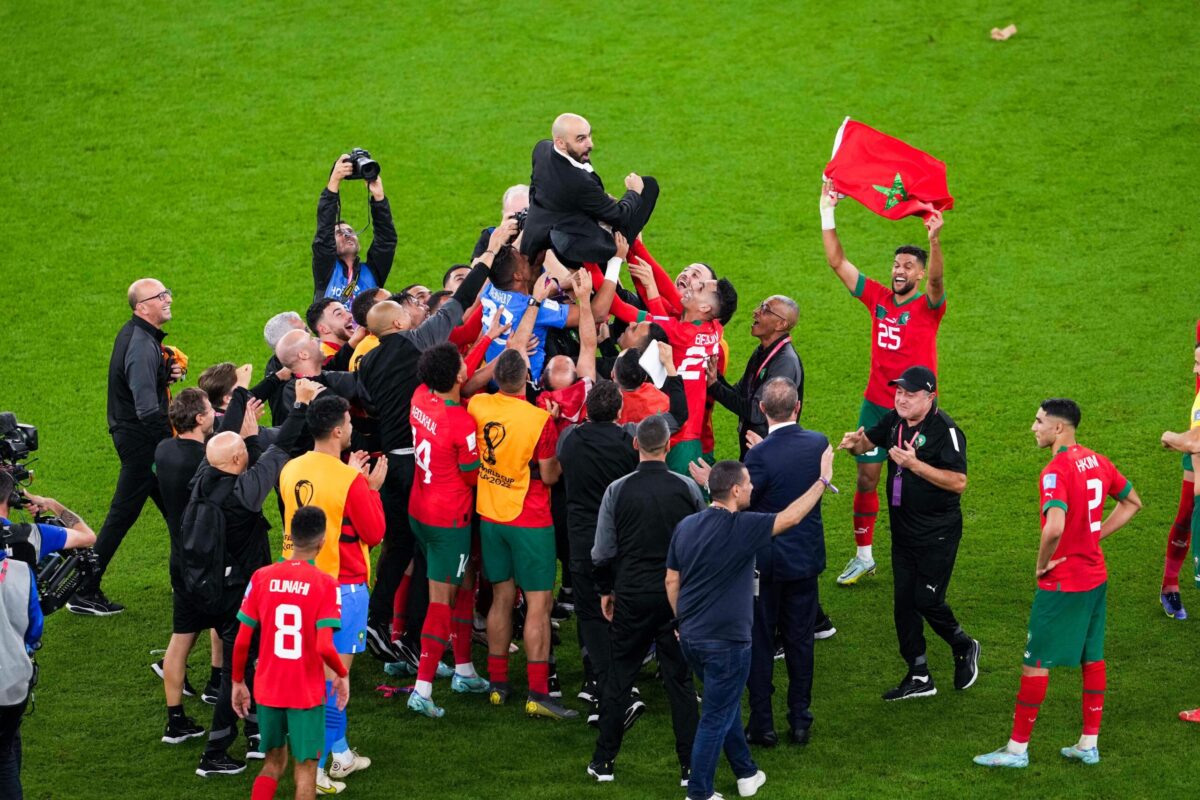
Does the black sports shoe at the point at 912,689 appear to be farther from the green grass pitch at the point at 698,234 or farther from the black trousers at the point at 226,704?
the black trousers at the point at 226,704

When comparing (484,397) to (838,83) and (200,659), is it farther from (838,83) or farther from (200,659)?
(838,83)

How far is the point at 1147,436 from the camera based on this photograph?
1095cm

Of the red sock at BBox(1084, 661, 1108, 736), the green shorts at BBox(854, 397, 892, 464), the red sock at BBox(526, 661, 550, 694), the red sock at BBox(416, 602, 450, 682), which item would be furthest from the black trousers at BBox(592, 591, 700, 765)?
the green shorts at BBox(854, 397, 892, 464)

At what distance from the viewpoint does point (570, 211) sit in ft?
26.7

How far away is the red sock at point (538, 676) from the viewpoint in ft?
25.6

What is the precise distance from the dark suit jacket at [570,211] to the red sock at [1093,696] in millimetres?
3510

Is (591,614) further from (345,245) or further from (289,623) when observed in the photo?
(345,245)

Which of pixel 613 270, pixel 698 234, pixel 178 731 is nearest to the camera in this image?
pixel 178 731

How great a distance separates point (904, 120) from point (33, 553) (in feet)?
37.7

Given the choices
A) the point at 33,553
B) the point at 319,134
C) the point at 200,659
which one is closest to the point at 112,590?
the point at 200,659

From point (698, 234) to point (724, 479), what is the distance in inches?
→ 318

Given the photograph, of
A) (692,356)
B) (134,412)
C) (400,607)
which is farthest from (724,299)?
(134,412)

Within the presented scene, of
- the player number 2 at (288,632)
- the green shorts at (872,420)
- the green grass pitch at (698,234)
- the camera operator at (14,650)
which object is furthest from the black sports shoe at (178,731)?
the green shorts at (872,420)

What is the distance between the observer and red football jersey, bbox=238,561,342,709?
247 inches
